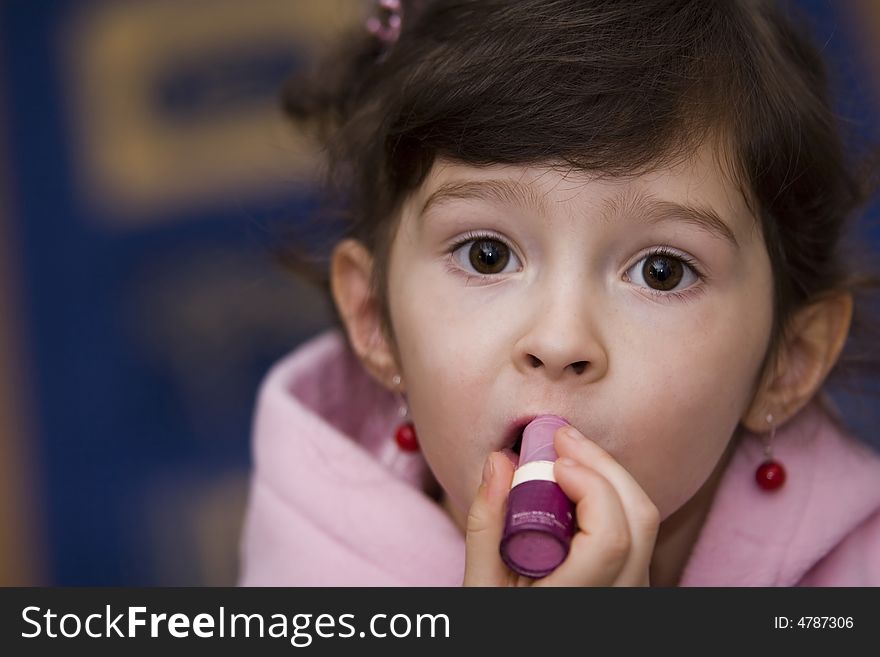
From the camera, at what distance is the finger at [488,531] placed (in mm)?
735

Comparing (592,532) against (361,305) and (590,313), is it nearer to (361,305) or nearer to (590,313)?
(590,313)

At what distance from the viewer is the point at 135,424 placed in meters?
1.91

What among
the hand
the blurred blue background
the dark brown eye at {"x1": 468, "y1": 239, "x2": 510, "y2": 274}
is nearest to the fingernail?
the hand

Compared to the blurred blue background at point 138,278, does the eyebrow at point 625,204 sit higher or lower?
lower

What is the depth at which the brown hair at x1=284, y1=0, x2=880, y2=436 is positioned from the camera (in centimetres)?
82

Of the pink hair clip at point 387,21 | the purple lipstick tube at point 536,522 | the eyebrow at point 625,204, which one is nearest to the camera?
the purple lipstick tube at point 536,522

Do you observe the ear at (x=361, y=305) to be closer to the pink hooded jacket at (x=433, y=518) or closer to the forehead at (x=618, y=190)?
the pink hooded jacket at (x=433, y=518)

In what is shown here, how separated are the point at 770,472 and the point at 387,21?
2.04 ft

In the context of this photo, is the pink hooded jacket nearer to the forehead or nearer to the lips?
the lips

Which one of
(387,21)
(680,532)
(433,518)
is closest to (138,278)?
(387,21)

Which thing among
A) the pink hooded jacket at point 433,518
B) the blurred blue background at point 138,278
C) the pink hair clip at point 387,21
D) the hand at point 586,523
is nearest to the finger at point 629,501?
the hand at point 586,523

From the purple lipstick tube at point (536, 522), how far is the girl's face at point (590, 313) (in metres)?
0.07
